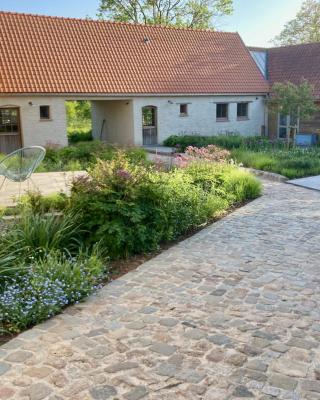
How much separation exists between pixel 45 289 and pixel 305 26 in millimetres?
46180

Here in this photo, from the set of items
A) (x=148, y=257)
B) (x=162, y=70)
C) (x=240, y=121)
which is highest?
(x=162, y=70)

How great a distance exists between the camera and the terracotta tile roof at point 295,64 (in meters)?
25.2

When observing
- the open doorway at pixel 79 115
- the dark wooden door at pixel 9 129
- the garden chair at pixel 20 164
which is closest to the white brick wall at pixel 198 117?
the dark wooden door at pixel 9 129

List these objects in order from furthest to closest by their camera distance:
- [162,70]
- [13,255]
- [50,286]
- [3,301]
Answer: [162,70], [13,255], [50,286], [3,301]

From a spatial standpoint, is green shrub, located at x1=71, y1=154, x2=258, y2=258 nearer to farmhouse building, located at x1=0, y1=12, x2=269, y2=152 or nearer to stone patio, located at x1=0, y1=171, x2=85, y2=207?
stone patio, located at x1=0, y1=171, x2=85, y2=207

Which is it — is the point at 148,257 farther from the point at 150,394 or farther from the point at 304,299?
the point at 150,394

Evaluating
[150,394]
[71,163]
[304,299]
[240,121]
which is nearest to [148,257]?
[304,299]

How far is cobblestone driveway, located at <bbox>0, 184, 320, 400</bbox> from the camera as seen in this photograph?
11.7 ft

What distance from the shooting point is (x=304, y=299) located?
203 inches

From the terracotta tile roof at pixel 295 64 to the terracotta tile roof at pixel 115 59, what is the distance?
4.29ft

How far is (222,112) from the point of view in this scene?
986 inches

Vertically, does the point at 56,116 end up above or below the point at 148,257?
above

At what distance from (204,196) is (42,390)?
6113 mm

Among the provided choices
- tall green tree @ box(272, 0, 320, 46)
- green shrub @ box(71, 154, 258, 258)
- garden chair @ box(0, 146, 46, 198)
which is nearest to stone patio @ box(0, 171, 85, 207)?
garden chair @ box(0, 146, 46, 198)
